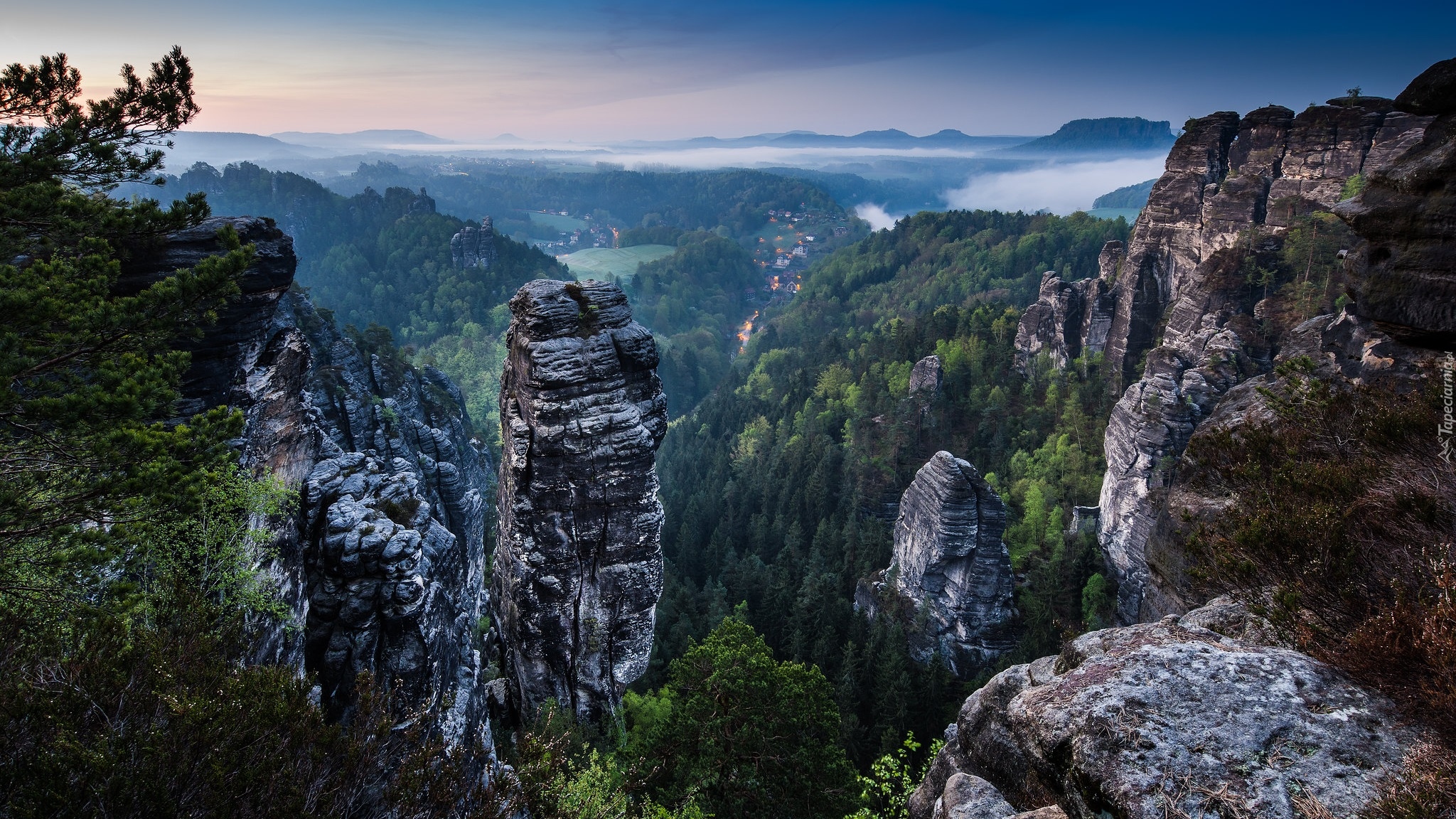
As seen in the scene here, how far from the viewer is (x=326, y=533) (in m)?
16.0

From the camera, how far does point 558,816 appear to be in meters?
10.5

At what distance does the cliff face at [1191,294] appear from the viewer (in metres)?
33.7

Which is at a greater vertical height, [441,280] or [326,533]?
[326,533]

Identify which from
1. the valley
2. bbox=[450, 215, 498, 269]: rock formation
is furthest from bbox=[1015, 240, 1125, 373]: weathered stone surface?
bbox=[450, 215, 498, 269]: rock formation

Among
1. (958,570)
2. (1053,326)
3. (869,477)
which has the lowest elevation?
(869,477)

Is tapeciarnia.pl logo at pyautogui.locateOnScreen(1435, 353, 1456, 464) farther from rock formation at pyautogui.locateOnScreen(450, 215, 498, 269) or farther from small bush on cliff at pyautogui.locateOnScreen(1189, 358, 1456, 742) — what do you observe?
rock formation at pyautogui.locateOnScreen(450, 215, 498, 269)

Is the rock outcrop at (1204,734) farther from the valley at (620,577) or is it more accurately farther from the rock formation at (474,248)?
the rock formation at (474,248)

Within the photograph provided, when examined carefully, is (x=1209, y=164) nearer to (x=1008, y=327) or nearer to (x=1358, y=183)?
(x=1358, y=183)

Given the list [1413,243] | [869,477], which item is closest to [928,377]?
[869,477]

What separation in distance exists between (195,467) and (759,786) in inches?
531

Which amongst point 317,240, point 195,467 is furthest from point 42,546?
point 317,240

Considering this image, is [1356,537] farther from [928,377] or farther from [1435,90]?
[928,377]

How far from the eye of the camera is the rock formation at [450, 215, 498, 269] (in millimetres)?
132000

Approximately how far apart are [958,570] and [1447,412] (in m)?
24.5
